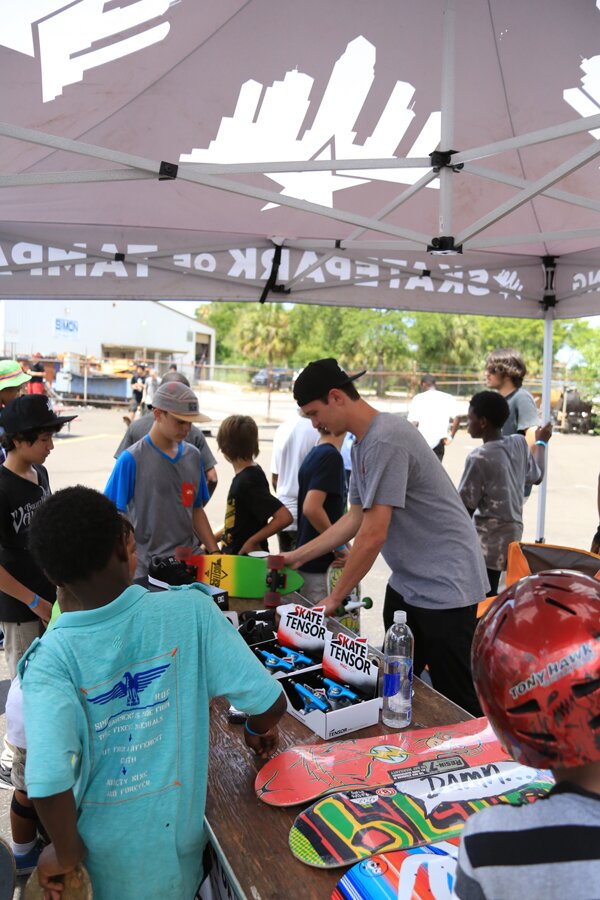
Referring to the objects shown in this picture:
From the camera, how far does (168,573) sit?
2721mm

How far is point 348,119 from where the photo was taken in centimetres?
363

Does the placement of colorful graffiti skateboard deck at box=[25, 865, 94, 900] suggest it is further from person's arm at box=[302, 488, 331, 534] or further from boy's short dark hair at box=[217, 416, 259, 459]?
boy's short dark hair at box=[217, 416, 259, 459]

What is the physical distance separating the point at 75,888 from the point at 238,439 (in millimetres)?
2715

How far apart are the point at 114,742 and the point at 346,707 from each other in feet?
2.41

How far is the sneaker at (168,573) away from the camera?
271 cm

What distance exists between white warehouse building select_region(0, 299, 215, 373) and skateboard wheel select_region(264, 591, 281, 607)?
2909 centimetres

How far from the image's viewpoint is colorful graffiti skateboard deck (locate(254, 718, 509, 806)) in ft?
5.13

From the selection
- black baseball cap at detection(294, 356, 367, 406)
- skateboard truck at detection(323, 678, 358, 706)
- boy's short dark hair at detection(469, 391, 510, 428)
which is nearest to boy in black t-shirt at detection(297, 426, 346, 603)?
boy's short dark hair at detection(469, 391, 510, 428)

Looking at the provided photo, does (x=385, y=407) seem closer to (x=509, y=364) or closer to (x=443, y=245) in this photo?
(x=509, y=364)

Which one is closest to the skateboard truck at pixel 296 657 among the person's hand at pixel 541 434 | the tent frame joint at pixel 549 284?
the person's hand at pixel 541 434

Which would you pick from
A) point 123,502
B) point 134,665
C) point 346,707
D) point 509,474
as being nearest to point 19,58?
point 123,502

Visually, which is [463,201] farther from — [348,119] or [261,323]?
[261,323]

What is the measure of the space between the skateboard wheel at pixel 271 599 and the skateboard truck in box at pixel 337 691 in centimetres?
66

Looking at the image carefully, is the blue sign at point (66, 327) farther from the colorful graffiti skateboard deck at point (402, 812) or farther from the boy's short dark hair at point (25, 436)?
the colorful graffiti skateboard deck at point (402, 812)
